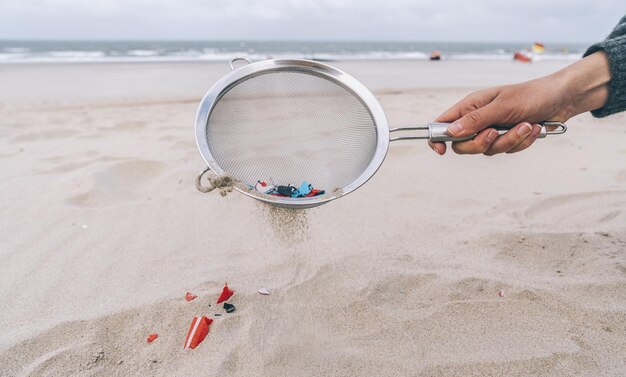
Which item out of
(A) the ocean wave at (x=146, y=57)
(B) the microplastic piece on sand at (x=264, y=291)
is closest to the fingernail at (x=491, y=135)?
(B) the microplastic piece on sand at (x=264, y=291)

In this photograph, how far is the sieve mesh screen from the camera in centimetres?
198

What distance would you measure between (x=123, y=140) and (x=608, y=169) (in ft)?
12.2

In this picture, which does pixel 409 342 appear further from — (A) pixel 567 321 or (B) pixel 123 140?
(B) pixel 123 140

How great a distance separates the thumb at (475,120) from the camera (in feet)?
5.11

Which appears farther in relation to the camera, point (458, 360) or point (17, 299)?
point (17, 299)

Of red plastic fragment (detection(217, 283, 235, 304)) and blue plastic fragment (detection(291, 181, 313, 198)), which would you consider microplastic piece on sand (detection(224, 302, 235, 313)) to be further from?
blue plastic fragment (detection(291, 181, 313, 198))

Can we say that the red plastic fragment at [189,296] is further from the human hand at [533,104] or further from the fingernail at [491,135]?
the fingernail at [491,135]

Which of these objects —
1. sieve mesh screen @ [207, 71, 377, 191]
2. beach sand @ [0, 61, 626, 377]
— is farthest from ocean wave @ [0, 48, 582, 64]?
sieve mesh screen @ [207, 71, 377, 191]

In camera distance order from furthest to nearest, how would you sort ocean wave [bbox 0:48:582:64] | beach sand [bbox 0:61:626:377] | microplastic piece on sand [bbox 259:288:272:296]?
1. ocean wave [bbox 0:48:582:64]
2. microplastic piece on sand [bbox 259:288:272:296]
3. beach sand [bbox 0:61:626:377]

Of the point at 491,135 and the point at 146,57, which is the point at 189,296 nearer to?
the point at 491,135

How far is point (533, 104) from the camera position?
1570 mm

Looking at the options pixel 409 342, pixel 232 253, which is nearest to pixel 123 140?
pixel 232 253

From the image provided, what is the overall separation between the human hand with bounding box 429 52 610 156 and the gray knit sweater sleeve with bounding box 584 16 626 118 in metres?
0.02

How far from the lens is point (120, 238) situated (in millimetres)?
2221
